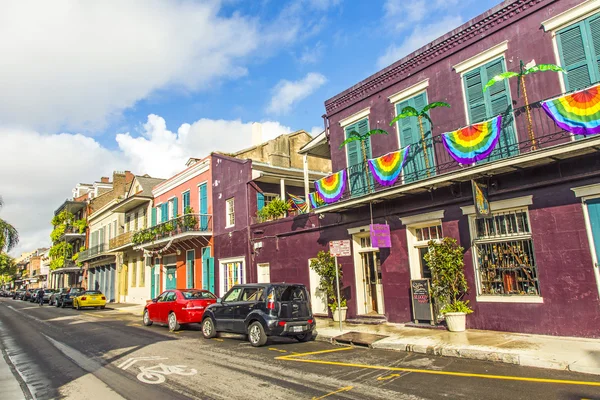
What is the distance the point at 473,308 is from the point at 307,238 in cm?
700

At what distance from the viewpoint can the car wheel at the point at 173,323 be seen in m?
13.7

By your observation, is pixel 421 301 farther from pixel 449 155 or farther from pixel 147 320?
pixel 147 320

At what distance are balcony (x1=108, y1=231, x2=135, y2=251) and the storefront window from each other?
81.5ft

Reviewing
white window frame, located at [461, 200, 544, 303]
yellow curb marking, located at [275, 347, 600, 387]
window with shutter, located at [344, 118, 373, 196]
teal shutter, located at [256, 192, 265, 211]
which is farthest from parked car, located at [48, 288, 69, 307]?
white window frame, located at [461, 200, 544, 303]

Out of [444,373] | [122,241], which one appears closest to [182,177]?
[122,241]

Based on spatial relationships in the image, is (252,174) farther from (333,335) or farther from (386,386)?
(386,386)

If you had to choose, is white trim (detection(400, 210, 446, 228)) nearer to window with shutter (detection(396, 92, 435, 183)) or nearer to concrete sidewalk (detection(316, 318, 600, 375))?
window with shutter (detection(396, 92, 435, 183))

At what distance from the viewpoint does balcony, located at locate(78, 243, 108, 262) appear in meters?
36.6

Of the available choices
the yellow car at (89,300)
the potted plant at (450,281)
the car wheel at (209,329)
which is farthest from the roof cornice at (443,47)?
the yellow car at (89,300)

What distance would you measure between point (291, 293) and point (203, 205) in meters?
13.5

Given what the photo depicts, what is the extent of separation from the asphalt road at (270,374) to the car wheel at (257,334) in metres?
0.19

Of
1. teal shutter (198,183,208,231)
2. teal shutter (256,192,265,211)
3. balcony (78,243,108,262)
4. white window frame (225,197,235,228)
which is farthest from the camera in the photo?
balcony (78,243,108,262)

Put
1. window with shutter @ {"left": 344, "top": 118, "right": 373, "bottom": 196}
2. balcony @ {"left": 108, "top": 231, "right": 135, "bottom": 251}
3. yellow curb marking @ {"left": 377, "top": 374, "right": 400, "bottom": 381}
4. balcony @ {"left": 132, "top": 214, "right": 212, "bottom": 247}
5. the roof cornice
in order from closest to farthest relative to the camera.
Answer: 1. yellow curb marking @ {"left": 377, "top": 374, "right": 400, "bottom": 381}
2. the roof cornice
3. window with shutter @ {"left": 344, "top": 118, "right": 373, "bottom": 196}
4. balcony @ {"left": 132, "top": 214, "right": 212, "bottom": 247}
5. balcony @ {"left": 108, "top": 231, "right": 135, "bottom": 251}

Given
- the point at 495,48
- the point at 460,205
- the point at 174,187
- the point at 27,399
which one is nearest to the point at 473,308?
the point at 460,205
